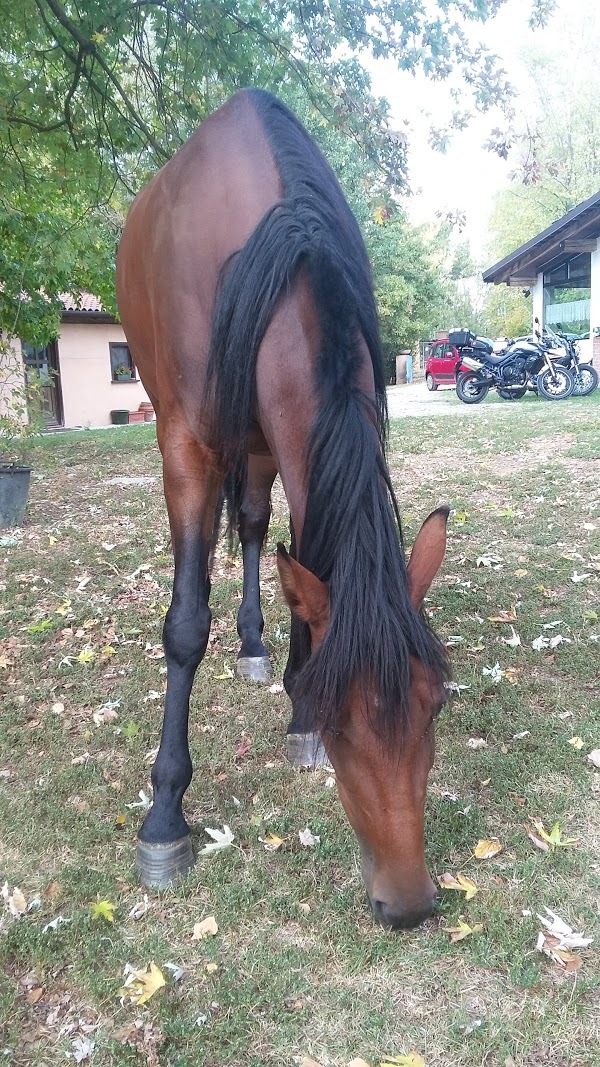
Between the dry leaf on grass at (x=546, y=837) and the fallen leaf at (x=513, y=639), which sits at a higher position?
the fallen leaf at (x=513, y=639)

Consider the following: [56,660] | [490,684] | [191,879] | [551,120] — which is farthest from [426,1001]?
[551,120]

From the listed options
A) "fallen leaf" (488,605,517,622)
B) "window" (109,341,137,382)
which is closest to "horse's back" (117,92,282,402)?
"fallen leaf" (488,605,517,622)

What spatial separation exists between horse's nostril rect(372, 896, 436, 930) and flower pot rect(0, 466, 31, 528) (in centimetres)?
545

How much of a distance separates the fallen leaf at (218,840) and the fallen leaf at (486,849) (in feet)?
2.58

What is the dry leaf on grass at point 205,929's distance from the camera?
6.24 ft

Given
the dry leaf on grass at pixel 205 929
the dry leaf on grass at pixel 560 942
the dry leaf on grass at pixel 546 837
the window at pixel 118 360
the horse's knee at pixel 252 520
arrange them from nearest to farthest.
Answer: the dry leaf on grass at pixel 560 942 → the dry leaf on grass at pixel 205 929 → the dry leaf on grass at pixel 546 837 → the horse's knee at pixel 252 520 → the window at pixel 118 360

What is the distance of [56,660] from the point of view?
12.0 feet

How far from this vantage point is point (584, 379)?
1450 cm

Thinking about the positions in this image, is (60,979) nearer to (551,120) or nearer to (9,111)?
(9,111)

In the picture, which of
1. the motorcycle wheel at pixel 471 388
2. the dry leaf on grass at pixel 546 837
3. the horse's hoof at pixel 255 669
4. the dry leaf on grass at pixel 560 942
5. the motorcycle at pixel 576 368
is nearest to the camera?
the dry leaf on grass at pixel 560 942

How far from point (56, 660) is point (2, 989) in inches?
79.3

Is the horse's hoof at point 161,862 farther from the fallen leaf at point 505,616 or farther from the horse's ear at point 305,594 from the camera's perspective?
the fallen leaf at point 505,616

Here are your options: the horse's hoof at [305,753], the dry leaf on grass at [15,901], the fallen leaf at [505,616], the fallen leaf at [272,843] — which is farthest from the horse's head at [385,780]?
the fallen leaf at [505,616]

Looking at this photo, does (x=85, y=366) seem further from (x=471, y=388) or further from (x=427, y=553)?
(x=427, y=553)
